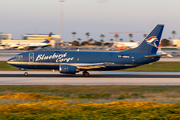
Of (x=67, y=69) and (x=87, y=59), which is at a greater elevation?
(x=87, y=59)

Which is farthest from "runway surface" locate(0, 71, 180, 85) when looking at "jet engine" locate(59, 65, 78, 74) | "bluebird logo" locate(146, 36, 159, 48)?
"bluebird logo" locate(146, 36, 159, 48)

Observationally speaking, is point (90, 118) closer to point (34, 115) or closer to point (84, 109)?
point (84, 109)

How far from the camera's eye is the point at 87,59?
3058 centimetres

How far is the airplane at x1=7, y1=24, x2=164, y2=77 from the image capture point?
30.1m

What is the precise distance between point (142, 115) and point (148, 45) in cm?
2332

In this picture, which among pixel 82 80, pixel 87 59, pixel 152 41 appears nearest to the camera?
pixel 82 80

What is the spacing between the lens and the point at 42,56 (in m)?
30.4

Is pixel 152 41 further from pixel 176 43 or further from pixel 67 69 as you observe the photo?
pixel 176 43

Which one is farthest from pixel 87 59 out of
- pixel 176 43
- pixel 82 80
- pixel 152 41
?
pixel 176 43

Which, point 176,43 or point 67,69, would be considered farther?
point 176,43

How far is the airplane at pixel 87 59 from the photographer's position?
3006cm

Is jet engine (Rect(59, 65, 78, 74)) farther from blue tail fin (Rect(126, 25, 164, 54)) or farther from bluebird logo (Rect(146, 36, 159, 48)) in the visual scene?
bluebird logo (Rect(146, 36, 159, 48))

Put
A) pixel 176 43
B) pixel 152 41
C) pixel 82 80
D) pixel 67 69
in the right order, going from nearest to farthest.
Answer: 1. pixel 82 80
2. pixel 67 69
3. pixel 152 41
4. pixel 176 43

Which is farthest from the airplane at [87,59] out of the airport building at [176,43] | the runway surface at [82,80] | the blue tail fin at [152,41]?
the airport building at [176,43]
